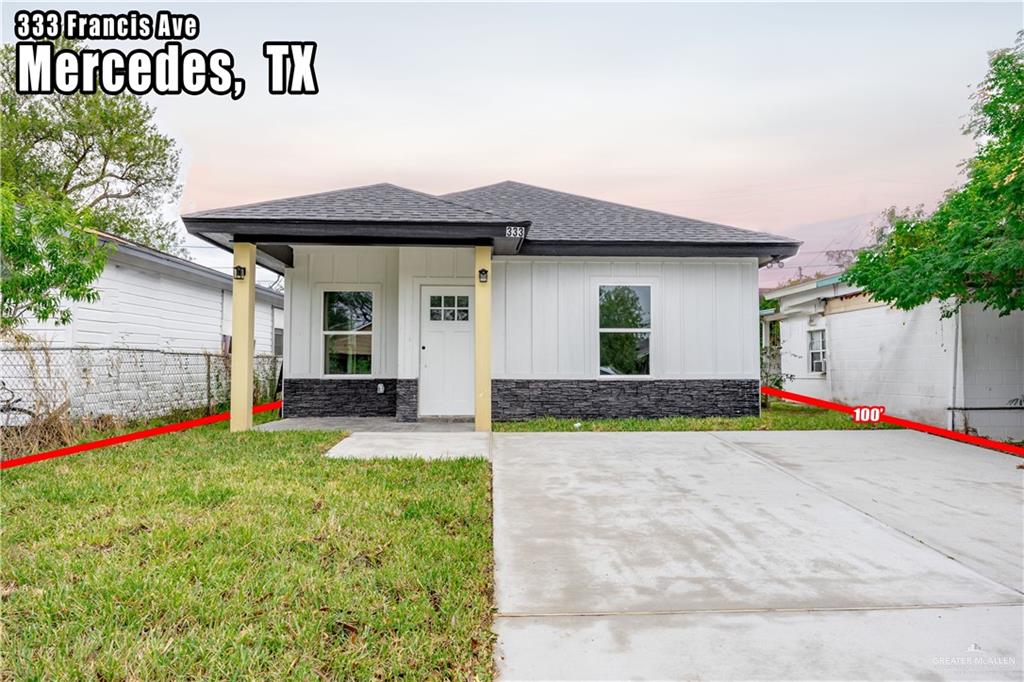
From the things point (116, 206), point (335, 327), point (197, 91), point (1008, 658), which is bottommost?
point (1008, 658)

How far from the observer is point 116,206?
19562 millimetres

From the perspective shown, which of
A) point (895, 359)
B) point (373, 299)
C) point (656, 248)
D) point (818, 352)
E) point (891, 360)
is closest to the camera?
point (656, 248)

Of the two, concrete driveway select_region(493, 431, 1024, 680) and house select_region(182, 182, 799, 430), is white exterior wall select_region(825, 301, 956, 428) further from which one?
concrete driveway select_region(493, 431, 1024, 680)

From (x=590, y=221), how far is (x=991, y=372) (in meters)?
6.41

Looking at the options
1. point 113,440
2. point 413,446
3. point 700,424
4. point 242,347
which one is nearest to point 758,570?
point 413,446

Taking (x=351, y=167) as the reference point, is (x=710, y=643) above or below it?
below

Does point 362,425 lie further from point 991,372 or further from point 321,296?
point 991,372

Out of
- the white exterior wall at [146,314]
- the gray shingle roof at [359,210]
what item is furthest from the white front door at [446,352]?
the white exterior wall at [146,314]

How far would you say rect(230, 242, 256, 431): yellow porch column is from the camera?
25.5 feet

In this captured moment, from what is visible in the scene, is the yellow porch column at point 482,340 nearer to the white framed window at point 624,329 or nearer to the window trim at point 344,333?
the white framed window at point 624,329

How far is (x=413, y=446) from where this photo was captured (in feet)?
22.3

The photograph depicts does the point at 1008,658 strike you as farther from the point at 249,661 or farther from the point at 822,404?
the point at 822,404

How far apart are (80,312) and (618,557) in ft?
30.4

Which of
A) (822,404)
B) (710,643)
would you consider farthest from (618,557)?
(822,404)
